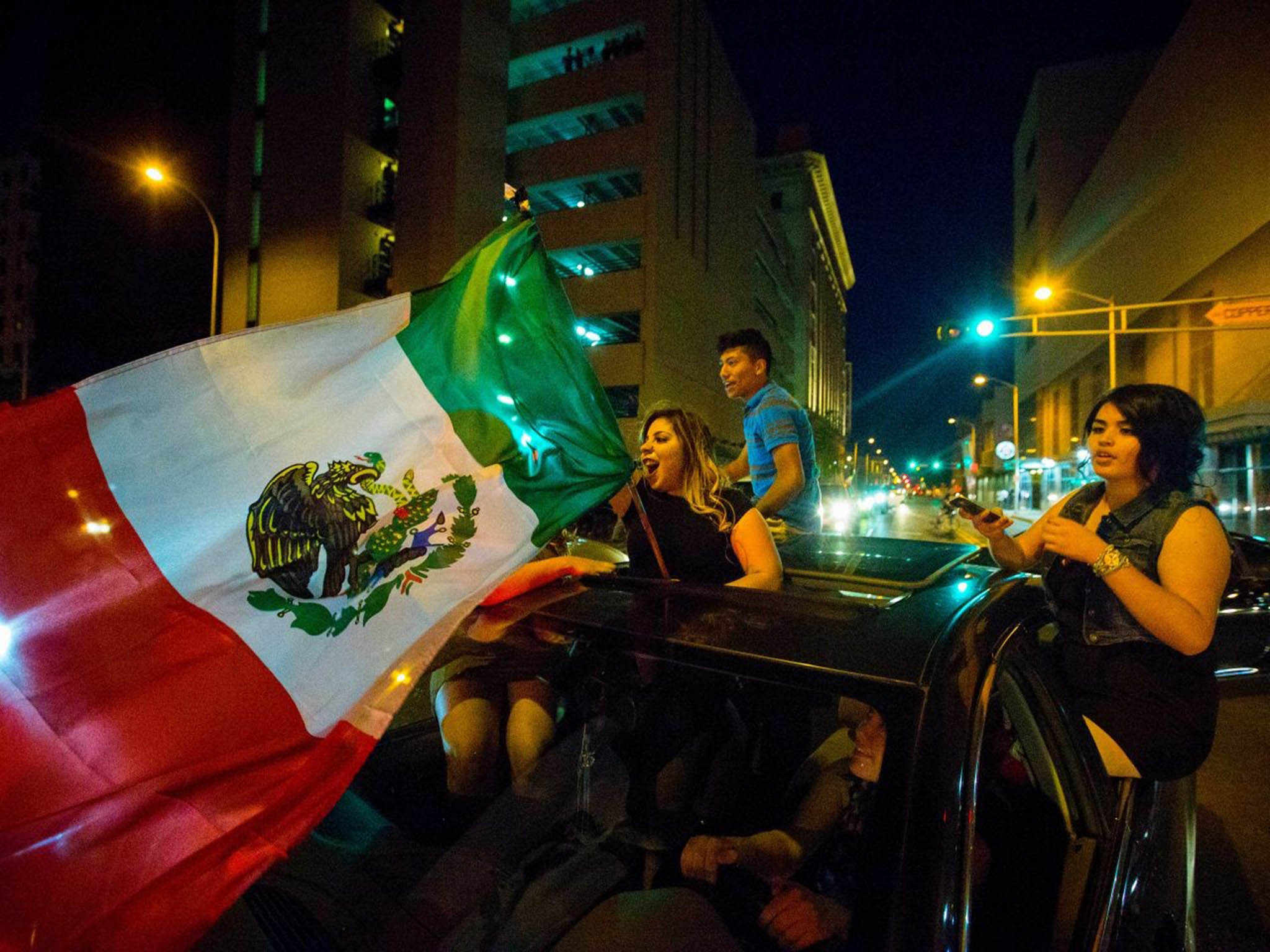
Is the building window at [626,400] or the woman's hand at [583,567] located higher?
the building window at [626,400]

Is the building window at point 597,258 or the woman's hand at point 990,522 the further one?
the building window at point 597,258

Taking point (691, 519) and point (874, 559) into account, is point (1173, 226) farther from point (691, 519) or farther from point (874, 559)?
point (691, 519)

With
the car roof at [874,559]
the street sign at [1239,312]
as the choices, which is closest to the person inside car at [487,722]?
the car roof at [874,559]

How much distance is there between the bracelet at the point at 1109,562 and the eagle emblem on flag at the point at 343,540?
76.2 inches

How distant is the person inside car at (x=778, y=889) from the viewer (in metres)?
1.39

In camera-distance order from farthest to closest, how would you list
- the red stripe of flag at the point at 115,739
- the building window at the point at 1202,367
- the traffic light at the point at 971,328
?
1. the building window at the point at 1202,367
2. the traffic light at the point at 971,328
3. the red stripe of flag at the point at 115,739

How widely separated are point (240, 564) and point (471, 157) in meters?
29.2

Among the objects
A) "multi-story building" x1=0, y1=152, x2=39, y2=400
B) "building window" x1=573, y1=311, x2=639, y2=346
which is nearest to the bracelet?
"building window" x1=573, y1=311, x2=639, y2=346

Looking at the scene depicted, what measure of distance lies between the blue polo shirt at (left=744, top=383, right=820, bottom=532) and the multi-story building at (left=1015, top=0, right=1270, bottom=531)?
7397mm

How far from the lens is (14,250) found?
49.8 m

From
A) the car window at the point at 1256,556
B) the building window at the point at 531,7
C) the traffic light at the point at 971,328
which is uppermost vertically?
the building window at the point at 531,7

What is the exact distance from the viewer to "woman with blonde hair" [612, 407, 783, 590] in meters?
2.86

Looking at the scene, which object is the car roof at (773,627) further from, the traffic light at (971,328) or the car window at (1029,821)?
the traffic light at (971,328)

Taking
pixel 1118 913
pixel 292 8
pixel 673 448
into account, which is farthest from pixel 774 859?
pixel 292 8
